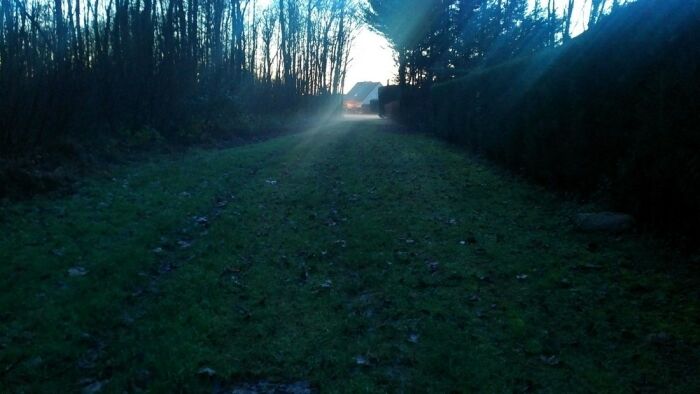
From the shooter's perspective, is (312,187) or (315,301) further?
(312,187)

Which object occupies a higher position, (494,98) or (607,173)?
(494,98)

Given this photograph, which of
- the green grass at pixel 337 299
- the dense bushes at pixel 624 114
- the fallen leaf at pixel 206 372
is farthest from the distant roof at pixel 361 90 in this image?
the fallen leaf at pixel 206 372

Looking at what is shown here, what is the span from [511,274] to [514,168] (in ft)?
24.4

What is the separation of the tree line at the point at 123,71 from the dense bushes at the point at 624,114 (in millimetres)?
10609

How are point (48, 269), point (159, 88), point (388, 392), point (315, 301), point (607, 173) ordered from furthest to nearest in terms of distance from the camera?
point (159, 88), point (607, 173), point (48, 269), point (315, 301), point (388, 392)

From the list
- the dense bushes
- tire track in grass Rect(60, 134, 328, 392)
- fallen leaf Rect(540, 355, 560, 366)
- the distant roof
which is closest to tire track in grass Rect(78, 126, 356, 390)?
tire track in grass Rect(60, 134, 328, 392)

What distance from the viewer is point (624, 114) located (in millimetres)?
7621

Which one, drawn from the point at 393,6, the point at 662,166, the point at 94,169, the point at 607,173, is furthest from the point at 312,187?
the point at 393,6

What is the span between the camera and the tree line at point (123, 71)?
10906 millimetres

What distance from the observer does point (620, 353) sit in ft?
14.0

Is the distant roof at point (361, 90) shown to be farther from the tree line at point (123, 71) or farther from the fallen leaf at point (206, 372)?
the fallen leaf at point (206, 372)

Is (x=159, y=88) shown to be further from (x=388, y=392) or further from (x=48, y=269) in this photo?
(x=388, y=392)

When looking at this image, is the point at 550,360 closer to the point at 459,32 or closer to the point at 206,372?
the point at 206,372

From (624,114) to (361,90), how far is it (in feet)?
400
